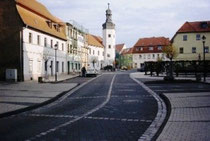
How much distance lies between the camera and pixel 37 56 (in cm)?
4131

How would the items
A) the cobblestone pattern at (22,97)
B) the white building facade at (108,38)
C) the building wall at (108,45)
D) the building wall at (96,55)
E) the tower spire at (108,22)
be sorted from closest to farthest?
Answer: 1. the cobblestone pattern at (22,97)
2. the building wall at (96,55)
3. the tower spire at (108,22)
4. the white building facade at (108,38)
5. the building wall at (108,45)

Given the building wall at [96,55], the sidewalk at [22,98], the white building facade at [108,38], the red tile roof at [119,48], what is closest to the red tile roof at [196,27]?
the building wall at [96,55]

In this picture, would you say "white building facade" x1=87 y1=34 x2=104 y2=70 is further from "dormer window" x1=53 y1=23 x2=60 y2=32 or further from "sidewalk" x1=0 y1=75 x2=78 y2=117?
"sidewalk" x1=0 y1=75 x2=78 y2=117

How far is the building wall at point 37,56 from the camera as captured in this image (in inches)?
1454

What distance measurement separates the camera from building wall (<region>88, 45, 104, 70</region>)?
310 feet

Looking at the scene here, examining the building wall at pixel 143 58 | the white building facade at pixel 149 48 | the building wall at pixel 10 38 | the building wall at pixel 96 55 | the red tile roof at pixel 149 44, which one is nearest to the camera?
the building wall at pixel 10 38

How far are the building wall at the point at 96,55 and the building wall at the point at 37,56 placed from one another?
40899mm

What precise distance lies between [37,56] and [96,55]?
6074 centimetres

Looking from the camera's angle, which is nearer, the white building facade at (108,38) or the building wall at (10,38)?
the building wall at (10,38)

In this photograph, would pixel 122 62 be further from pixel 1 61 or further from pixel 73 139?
pixel 73 139

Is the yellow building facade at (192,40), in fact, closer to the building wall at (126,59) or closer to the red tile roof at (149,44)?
the red tile roof at (149,44)

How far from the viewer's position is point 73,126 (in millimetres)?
9500

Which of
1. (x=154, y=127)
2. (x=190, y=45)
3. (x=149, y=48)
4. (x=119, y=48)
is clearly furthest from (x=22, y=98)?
(x=119, y=48)

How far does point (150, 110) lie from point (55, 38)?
128 feet
